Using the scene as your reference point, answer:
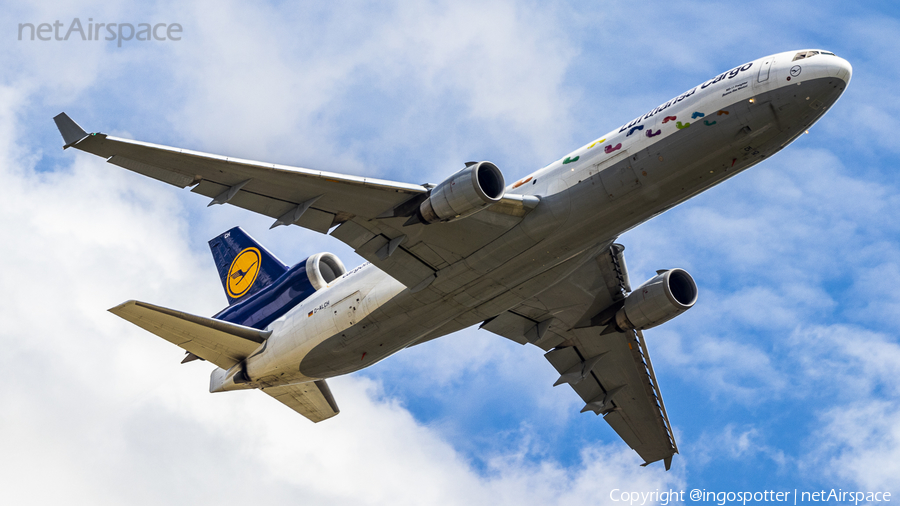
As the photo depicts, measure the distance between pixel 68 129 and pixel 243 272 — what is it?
15.8m

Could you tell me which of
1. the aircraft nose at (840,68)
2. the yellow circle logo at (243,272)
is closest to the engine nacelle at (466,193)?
the aircraft nose at (840,68)

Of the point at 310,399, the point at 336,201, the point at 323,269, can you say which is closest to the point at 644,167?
the point at 336,201

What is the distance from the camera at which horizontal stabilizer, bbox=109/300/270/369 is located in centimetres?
2802

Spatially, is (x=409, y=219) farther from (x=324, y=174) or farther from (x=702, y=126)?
(x=702, y=126)

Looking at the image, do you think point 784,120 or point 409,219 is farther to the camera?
point 409,219

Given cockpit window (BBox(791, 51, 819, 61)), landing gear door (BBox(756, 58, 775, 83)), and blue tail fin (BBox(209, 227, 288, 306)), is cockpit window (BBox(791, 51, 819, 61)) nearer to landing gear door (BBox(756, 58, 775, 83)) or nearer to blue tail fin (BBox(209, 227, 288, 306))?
landing gear door (BBox(756, 58, 775, 83))

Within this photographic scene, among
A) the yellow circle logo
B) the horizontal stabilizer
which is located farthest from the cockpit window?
the yellow circle logo

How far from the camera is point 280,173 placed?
2328cm

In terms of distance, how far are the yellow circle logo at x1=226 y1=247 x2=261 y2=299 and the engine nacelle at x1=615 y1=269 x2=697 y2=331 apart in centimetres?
1667

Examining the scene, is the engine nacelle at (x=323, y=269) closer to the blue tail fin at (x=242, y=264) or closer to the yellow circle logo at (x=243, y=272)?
the blue tail fin at (x=242, y=264)

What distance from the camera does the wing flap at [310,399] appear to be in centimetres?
3403

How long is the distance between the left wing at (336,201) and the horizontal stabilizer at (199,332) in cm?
663

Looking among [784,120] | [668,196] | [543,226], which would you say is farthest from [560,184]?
[784,120]

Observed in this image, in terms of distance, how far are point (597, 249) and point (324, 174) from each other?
9.51 metres
